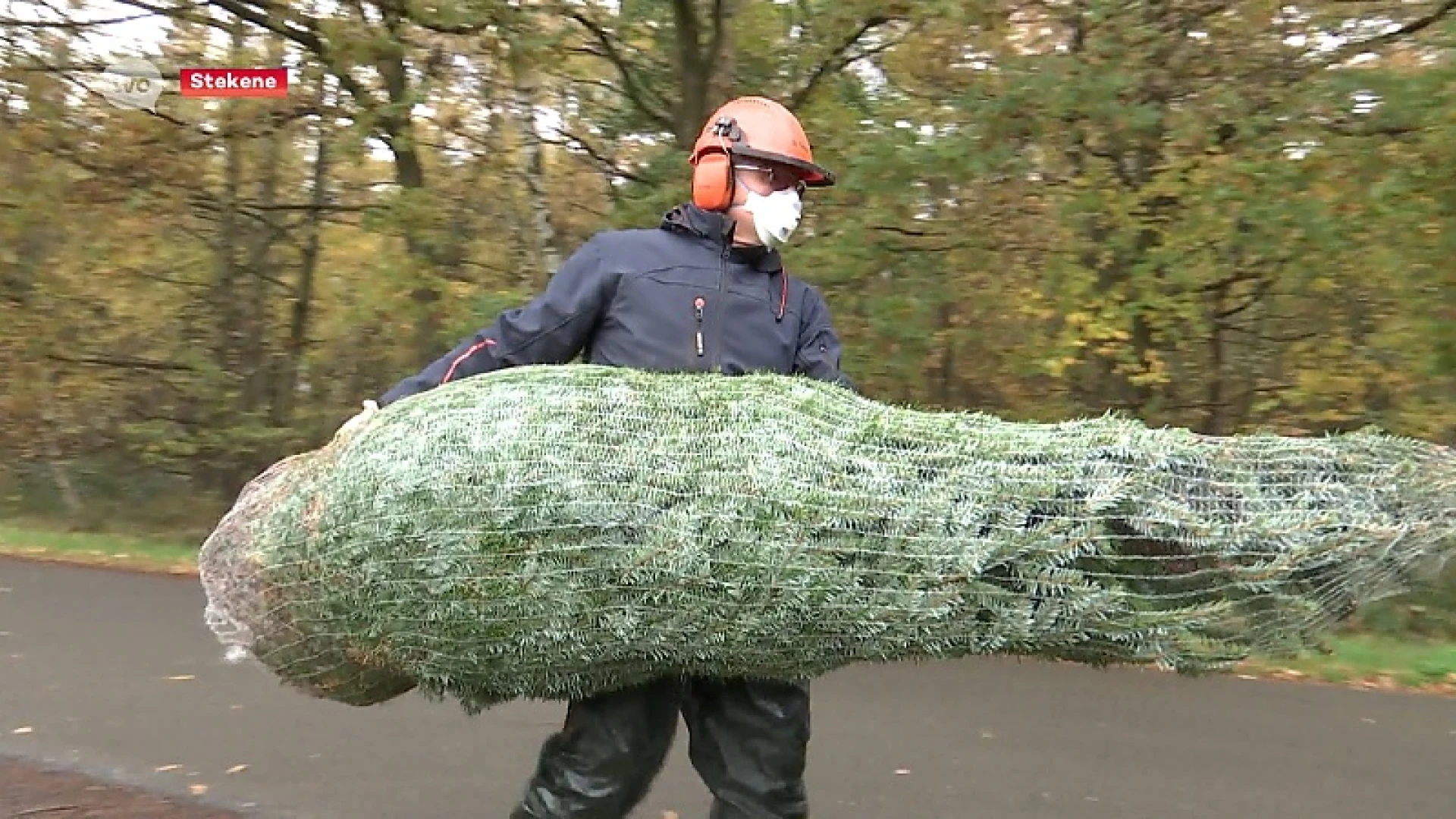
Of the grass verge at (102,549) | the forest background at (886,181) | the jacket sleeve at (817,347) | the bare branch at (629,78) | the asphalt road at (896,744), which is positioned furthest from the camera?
the grass verge at (102,549)

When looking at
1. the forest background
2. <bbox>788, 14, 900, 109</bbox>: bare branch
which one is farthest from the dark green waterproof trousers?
<bbox>788, 14, 900, 109</bbox>: bare branch

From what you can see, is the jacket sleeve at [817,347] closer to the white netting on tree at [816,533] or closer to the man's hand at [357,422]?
the white netting on tree at [816,533]

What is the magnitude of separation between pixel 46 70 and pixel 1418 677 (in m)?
10.7

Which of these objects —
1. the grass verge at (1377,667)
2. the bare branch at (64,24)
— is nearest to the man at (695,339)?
the grass verge at (1377,667)

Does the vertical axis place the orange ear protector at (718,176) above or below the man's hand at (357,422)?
above

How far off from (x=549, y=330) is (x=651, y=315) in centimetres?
22

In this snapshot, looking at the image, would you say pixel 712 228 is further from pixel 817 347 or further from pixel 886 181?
pixel 886 181

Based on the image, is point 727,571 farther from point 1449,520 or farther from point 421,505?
point 1449,520

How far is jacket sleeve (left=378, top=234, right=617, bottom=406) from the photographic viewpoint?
2615mm

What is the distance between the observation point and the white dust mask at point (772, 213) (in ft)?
8.71

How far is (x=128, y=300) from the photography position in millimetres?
11133

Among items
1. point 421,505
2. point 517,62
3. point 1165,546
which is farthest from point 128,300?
point 1165,546

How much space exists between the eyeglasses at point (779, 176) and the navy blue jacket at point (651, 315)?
0.12m

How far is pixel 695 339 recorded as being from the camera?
260 centimetres
